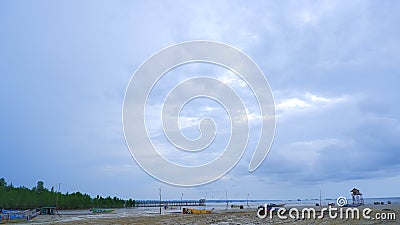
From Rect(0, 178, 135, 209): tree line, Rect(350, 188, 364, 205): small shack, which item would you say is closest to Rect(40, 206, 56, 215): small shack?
Rect(0, 178, 135, 209): tree line

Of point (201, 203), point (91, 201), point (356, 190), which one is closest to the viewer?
point (356, 190)

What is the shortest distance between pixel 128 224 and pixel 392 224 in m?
21.5

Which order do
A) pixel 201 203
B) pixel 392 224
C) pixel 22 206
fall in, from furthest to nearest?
pixel 201 203 < pixel 22 206 < pixel 392 224

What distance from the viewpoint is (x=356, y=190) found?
66.2 m

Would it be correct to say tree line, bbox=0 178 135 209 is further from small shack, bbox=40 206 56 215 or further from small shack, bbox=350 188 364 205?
small shack, bbox=350 188 364 205

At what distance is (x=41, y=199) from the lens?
249 feet

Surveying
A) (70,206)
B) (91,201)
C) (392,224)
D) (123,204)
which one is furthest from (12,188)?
(392,224)

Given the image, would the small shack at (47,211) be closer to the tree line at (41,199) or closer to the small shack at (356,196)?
the tree line at (41,199)

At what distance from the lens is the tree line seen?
232 ft

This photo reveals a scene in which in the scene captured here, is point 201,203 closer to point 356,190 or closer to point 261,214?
point 356,190

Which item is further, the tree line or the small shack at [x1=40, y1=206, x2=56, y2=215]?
the tree line

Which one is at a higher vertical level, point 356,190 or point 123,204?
point 356,190

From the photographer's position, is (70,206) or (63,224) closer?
(63,224)

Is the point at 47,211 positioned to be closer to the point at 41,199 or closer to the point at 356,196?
the point at 41,199
